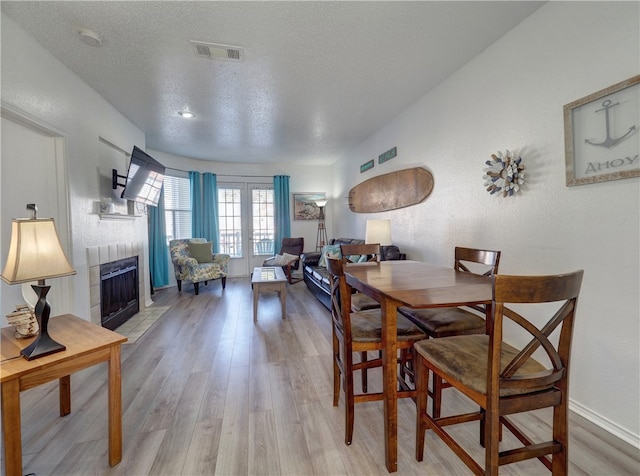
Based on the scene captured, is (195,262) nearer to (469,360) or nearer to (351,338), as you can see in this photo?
(351,338)

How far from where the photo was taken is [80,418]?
1681mm

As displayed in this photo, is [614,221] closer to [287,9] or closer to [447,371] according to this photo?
[447,371]

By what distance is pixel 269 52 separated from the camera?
2.25 metres

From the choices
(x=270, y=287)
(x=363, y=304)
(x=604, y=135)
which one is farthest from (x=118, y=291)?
(x=604, y=135)

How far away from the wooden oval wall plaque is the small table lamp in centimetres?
308

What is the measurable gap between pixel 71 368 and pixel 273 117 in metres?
3.24

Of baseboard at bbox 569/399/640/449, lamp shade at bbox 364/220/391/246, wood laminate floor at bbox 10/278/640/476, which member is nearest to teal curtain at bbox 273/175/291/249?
lamp shade at bbox 364/220/391/246

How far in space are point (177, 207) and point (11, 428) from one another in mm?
5011

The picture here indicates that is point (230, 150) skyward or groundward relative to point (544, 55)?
skyward

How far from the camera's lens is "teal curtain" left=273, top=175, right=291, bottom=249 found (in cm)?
631

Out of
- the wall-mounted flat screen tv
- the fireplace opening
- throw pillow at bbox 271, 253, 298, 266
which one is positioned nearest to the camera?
the fireplace opening

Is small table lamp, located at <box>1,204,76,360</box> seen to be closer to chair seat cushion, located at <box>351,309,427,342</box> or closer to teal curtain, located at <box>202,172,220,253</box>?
chair seat cushion, located at <box>351,309,427,342</box>

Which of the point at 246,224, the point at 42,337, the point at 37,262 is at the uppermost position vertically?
the point at 246,224

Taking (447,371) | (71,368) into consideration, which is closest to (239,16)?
(71,368)
